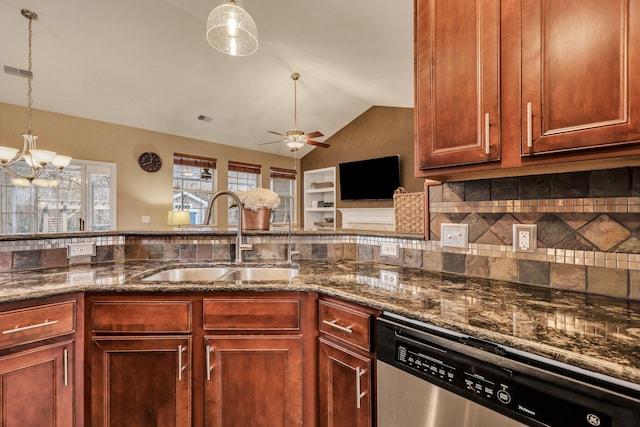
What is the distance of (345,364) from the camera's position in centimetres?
122

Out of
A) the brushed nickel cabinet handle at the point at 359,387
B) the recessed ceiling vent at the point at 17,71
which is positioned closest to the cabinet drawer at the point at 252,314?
the brushed nickel cabinet handle at the point at 359,387

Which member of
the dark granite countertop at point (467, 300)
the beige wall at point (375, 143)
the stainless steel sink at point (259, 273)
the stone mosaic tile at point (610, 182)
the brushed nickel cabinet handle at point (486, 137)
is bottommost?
the stainless steel sink at point (259, 273)

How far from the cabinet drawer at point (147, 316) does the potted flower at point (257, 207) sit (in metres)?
0.87

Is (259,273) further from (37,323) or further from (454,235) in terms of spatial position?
(454,235)

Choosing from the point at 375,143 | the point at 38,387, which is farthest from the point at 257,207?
the point at 375,143

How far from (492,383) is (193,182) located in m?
5.88

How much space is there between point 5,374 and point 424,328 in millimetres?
1553

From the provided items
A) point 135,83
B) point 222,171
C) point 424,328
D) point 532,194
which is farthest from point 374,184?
point 424,328

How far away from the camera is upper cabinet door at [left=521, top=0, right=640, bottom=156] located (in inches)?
33.8

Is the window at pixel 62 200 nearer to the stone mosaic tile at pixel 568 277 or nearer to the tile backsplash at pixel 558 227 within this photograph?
the tile backsplash at pixel 558 227

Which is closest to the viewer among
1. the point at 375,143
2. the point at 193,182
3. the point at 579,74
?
the point at 579,74

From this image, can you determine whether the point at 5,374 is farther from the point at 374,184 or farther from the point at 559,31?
the point at 374,184

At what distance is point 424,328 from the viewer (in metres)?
0.98

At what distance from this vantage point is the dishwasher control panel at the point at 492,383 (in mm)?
701
